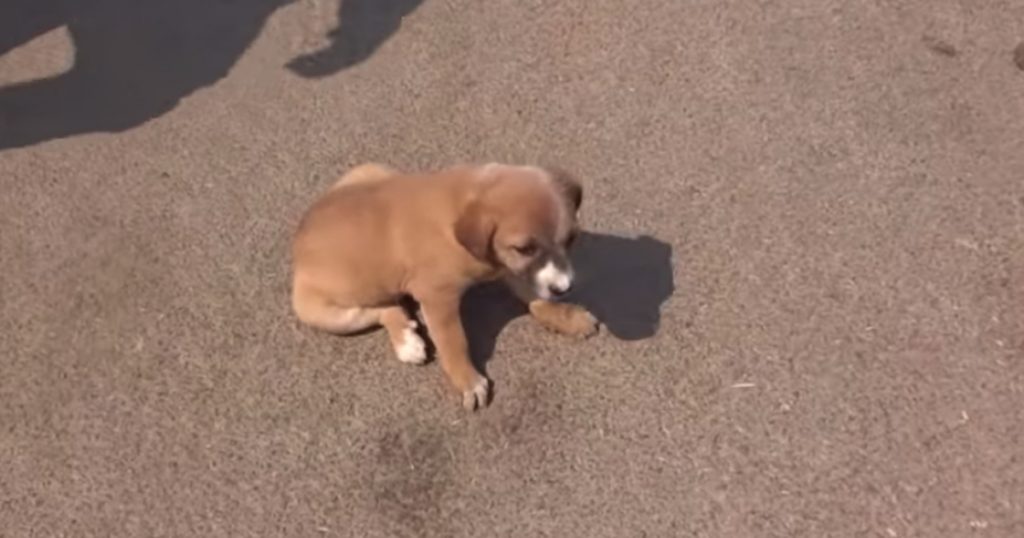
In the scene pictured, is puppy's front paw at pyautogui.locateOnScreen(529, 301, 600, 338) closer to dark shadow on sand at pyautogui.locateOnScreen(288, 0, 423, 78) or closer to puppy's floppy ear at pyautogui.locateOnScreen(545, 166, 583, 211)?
puppy's floppy ear at pyautogui.locateOnScreen(545, 166, 583, 211)

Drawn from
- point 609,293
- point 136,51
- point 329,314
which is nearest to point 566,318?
point 609,293

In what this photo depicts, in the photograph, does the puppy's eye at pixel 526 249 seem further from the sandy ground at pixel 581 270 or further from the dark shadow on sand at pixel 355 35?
the dark shadow on sand at pixel 355 35

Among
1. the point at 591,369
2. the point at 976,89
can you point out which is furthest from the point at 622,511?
the point at 976,89

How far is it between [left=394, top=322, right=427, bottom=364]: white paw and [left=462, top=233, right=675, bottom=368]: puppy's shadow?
0.11 meters

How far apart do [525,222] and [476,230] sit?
95mm

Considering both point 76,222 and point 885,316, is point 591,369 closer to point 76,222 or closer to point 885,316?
point 885,316

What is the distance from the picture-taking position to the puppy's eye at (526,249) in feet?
7.44

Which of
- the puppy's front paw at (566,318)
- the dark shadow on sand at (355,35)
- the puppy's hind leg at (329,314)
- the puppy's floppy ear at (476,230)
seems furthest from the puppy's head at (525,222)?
the dark shadow on sand at (355,35)

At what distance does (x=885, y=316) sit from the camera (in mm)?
2652

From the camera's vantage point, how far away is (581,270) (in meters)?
2.77

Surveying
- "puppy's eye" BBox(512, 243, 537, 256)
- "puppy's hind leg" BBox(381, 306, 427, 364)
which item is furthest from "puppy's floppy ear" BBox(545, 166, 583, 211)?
"puppy's hind leg" BBox(381, 306, 427, 364)

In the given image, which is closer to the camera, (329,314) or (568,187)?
(568,187)

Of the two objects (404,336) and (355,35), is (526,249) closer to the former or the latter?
(404,336)

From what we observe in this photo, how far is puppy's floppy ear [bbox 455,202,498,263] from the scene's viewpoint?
2277 mm
